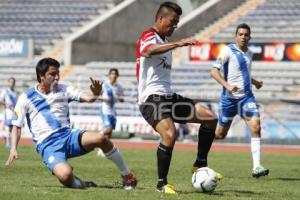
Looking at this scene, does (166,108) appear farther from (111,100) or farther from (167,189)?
(111,100)

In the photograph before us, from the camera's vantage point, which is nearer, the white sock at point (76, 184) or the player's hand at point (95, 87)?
the player's hand at point (95, 87)

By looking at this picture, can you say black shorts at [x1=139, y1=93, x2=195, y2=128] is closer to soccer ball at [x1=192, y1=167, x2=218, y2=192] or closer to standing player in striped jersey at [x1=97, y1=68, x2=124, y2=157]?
soccer ball at [x1=192, y1=167, x2=218, y2=192]

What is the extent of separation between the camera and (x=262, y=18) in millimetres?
39969

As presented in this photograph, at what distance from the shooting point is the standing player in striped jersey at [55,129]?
10.8 m

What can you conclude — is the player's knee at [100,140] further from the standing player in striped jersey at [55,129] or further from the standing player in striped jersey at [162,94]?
the standing player in striped jersey at [162,94]

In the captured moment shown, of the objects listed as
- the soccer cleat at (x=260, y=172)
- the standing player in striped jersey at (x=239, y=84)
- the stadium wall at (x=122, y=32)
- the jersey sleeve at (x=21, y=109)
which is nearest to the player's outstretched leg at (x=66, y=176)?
the jersey sleeve at (x=21, y=109)

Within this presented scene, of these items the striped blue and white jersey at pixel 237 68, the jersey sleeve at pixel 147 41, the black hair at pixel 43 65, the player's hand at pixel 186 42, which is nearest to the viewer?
the player's hand at pixel 186 42

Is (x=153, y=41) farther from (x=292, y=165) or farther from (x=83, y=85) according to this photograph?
(x=83, y=85)

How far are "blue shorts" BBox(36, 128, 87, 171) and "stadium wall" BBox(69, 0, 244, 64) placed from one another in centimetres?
2989

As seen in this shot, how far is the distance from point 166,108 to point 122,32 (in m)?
32.2

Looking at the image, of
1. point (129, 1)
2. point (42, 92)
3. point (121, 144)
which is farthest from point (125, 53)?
point (42, 92)

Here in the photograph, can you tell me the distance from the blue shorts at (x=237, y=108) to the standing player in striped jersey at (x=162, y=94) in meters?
3.46

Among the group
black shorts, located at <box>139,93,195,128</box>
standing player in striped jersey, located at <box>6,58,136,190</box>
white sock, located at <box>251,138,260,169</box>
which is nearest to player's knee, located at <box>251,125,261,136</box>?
white sock, located at <box>251,138,260,169</box>

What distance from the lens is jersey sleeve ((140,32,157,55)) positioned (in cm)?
1051
